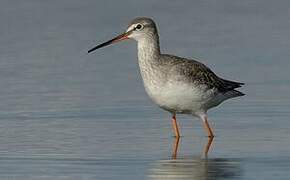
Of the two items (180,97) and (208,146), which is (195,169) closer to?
(208,146)

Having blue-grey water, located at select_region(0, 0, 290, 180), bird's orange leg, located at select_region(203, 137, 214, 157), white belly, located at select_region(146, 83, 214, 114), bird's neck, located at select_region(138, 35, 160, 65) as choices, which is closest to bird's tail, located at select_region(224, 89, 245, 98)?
blue-grey water, located at select_region(0, 0, 290, 180)

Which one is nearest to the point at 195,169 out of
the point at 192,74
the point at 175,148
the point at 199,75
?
the point at 175,148

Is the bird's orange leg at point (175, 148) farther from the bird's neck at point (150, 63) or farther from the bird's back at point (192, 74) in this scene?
the bird's back at point (192, 74)

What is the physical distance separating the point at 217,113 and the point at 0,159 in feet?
11.7

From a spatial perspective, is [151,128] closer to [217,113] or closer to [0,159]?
[217,113]

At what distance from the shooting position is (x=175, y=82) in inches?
505

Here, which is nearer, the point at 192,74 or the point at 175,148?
the point at 175,148

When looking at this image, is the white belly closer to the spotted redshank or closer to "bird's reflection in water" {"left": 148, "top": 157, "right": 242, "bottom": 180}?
the spotted redshank

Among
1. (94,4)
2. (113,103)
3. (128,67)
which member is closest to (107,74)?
(128,67)

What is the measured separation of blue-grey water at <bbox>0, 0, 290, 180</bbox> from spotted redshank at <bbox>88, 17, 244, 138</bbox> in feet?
0.94

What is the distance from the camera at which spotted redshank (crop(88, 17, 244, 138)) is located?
1276cm

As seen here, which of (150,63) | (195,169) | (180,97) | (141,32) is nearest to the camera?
(195,169)

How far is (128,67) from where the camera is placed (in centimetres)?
1603

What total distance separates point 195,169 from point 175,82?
2.20m
